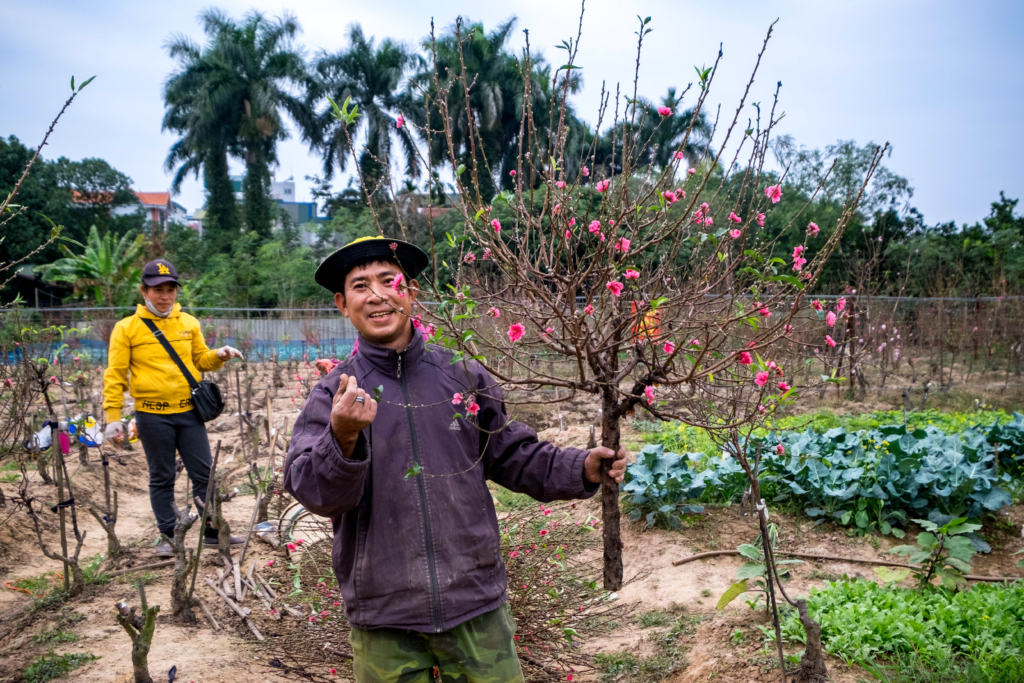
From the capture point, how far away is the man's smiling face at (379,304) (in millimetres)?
2053

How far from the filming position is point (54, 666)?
10.4 ft

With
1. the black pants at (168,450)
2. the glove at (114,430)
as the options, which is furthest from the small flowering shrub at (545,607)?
the glove at (114,430)

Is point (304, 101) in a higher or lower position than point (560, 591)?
higher

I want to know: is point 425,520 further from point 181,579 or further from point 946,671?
point 181,579

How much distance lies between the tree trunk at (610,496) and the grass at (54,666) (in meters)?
2.58

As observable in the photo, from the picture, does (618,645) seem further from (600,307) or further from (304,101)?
(304,101)

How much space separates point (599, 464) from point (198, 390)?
3.22 metres

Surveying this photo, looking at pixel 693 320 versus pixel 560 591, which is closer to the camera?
pixel 693 320

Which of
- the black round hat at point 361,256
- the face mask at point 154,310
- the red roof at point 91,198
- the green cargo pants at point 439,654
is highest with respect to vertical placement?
the red roof at point 91,198

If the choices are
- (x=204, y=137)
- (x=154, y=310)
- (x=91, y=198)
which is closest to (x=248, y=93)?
(x=204, y=137)

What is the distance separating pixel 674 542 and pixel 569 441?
233 centimetres

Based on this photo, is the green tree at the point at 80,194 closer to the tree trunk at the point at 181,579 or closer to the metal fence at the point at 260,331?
the metal fence at the point at 260,331

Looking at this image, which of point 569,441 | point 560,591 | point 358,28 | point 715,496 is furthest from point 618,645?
point 358,28

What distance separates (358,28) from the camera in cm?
2944
